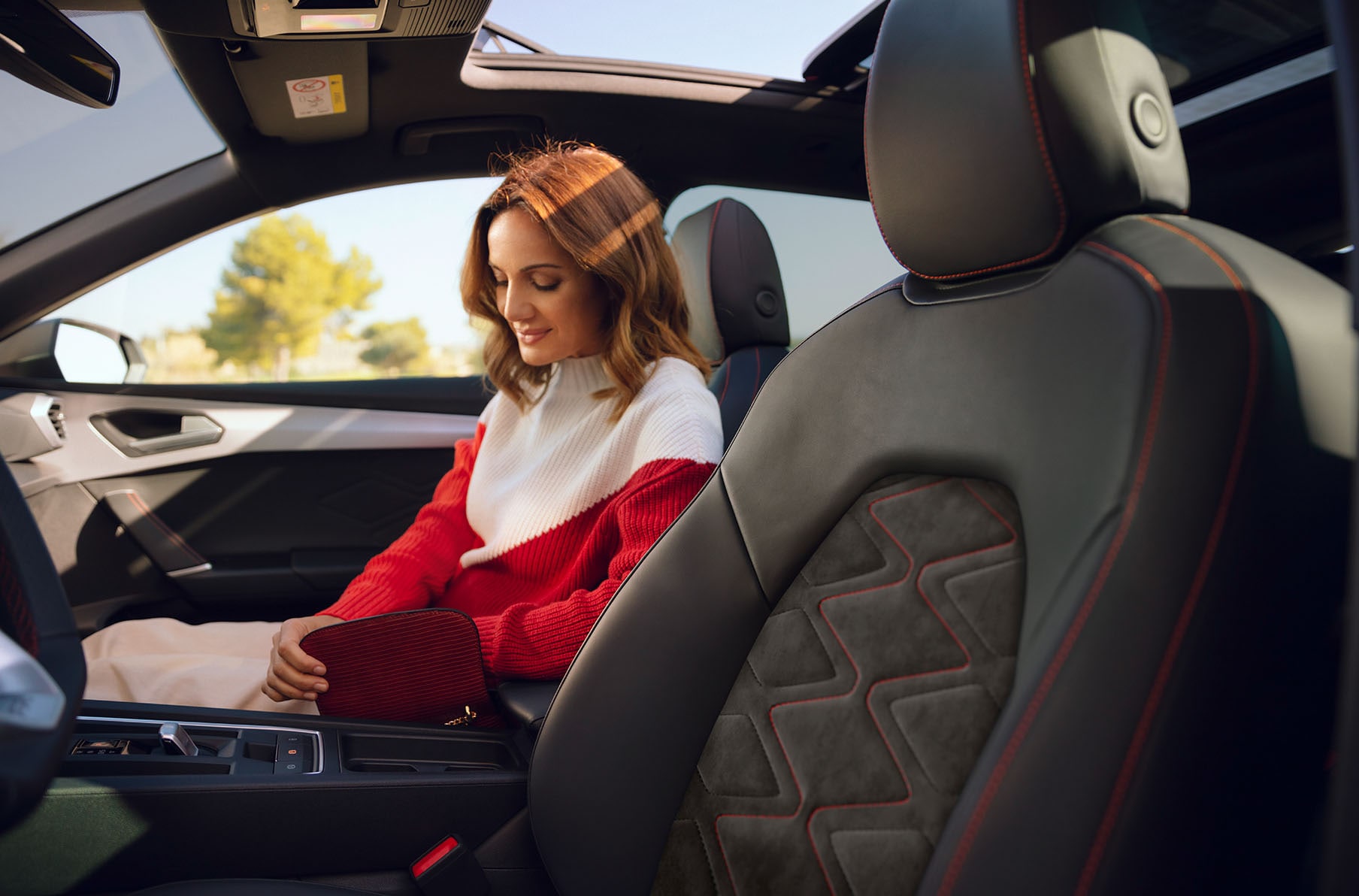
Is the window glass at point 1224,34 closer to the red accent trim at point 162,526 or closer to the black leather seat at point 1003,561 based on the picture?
the black leather seat at point 1003,561

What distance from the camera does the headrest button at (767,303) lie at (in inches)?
64.5

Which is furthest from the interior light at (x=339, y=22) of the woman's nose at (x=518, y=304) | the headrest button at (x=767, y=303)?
the headrest button at (x=767, y=303)

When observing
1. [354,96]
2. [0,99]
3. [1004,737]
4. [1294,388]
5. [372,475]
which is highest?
[0,99]

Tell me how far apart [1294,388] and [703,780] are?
2.03 ft

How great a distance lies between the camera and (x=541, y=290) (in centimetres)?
130

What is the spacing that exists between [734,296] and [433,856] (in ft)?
3.58

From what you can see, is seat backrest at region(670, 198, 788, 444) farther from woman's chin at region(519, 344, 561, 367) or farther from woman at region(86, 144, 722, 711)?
woman's chin at region(519, 344, 561, 367)

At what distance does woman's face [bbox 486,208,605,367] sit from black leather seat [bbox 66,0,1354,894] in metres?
0.54

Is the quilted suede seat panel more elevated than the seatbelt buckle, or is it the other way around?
the quilted suede seat panel

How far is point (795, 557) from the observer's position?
82 cm

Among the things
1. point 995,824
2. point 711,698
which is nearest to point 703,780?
point 711,698

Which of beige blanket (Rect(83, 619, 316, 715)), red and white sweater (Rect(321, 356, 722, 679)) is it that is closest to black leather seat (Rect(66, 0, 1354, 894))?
red and white sweater (Rect(321, 356, 722, 679))

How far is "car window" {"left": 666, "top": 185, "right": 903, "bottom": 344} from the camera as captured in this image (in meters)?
2.21

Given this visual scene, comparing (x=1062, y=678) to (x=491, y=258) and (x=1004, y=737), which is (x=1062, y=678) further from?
(x=491, y=258)
